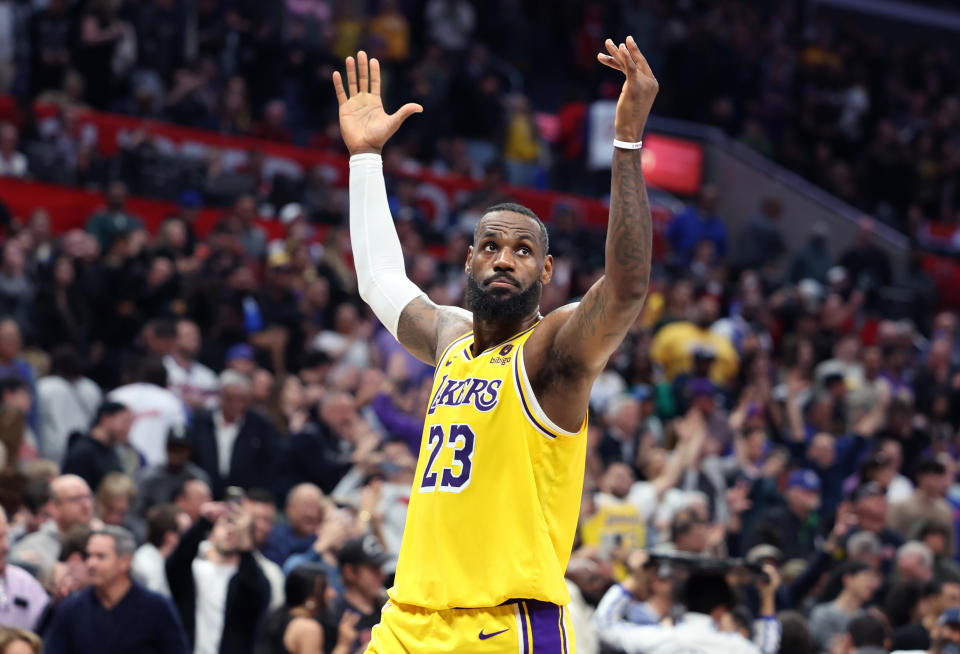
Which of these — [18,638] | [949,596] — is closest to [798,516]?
[949,596]

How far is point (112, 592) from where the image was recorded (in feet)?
23.1

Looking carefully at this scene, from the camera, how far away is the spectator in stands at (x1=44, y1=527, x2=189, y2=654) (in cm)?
696

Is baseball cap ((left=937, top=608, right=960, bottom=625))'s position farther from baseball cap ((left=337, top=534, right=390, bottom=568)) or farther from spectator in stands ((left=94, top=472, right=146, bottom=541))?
spectator in stands ((left=94, top=472, right=146, bottom=541))

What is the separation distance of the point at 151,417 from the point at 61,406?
2.21 feet

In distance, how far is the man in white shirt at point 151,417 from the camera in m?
10.2

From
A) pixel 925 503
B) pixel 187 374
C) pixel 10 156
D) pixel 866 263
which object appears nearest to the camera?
pixel 187 374

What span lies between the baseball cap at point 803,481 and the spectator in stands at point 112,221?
19.8ft

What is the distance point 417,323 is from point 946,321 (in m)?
13.4

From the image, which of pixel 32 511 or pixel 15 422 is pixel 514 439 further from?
pixel 15 422

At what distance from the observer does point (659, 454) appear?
11406 millimetres

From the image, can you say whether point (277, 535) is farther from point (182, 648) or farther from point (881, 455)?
point (881, 455)

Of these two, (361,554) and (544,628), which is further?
(361,554)

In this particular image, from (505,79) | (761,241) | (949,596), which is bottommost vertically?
(949,596)

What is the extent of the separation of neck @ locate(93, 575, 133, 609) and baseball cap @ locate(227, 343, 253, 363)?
13.4 ft
